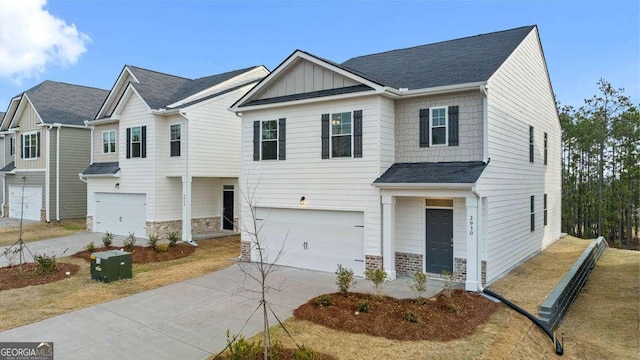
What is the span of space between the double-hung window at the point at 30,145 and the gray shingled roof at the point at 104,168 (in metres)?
6.06

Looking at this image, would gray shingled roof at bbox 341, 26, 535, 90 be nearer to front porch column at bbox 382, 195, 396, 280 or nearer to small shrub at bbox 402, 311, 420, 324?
front porch column at bbox 382, 195, 396, 280

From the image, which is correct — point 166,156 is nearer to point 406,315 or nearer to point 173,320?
point 173,320

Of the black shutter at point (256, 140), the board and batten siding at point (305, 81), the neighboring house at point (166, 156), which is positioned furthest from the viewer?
the neighboring house at point (166, 156)

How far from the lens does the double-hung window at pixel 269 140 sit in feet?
44.8

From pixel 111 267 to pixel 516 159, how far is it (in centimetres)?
1330

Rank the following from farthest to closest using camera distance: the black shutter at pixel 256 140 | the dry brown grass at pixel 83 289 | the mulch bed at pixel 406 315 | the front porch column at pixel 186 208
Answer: the front porch column at pixel 186 208
the black shutter at pixel 256 140
the dry brown grass at pixel 83 289
the mulch bed at pixel 406 315

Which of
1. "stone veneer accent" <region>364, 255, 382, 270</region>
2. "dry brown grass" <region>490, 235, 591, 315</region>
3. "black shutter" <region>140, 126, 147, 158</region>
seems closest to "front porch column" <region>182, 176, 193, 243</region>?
"black shutter" <region>140, 126, 147, 158</region>

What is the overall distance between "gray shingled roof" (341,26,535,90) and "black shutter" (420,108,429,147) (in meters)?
0.78

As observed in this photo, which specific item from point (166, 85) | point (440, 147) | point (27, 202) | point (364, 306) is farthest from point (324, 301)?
point (27, 202)

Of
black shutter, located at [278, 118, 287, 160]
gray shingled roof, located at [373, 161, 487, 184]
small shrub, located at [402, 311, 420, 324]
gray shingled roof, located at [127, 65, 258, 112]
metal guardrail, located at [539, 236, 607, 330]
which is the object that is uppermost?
gray shingled roof, located at [127, 65, 258, 112]

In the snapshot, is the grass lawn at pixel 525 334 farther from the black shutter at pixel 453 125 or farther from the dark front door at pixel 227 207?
the dark front door at pixel 227 207

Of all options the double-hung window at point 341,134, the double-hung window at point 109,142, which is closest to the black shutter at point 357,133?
the double-hung window at point 341,134

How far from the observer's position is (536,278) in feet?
40.0

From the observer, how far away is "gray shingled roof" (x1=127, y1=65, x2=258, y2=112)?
19344mm
